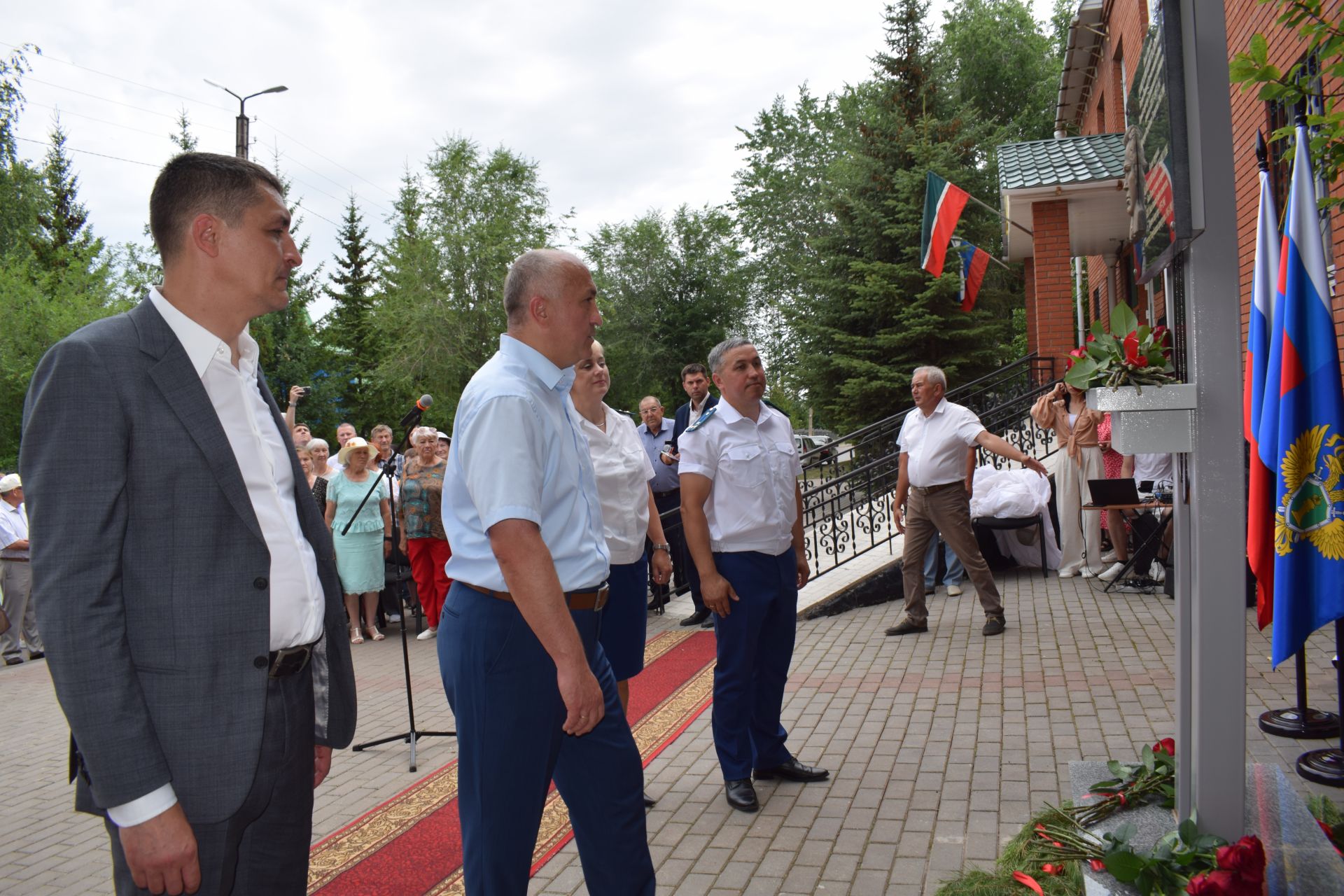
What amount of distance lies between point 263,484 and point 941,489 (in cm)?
679

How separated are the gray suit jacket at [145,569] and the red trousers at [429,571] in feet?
24.9

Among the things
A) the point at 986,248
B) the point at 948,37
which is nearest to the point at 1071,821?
the point at 986,248

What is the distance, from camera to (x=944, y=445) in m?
8.10

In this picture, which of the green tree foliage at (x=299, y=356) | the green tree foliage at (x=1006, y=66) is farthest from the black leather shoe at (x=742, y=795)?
the green tree foliage at (x=1006, y=66)

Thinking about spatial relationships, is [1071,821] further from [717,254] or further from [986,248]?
[717,254]

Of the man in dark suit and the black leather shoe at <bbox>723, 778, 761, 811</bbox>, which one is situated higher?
the man in dark suit

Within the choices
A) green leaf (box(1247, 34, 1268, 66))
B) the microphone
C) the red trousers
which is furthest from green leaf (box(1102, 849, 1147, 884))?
the red trousers

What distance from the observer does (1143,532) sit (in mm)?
9914

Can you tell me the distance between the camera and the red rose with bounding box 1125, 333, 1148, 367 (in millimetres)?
3260

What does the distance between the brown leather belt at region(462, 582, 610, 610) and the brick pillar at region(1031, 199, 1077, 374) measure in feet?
45.6

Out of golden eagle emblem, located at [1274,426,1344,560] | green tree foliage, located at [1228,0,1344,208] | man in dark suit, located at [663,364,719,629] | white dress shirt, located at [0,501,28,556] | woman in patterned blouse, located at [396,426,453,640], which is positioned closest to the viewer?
green tree foliage, located at [1228,0,1344,208]

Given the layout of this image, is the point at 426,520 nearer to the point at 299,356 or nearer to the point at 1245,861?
the point at 1245,861

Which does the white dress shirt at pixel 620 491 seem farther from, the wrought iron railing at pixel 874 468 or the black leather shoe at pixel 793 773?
the wrought iron railing at pixel 874 468

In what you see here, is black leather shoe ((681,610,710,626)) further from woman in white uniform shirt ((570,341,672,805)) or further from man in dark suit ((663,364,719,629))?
woman in white uniform shirt ((570,341,672,805))
